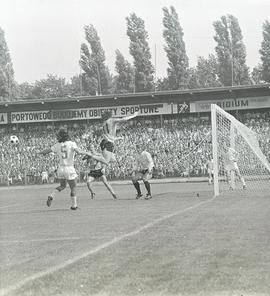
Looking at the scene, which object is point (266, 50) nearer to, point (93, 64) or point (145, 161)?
point (93, 64)

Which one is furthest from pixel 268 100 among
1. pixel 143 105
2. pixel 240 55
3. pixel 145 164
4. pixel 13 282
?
pixel 13 282

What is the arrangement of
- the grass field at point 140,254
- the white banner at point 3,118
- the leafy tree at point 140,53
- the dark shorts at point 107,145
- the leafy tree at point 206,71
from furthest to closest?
the leafy tree at point 206,71 → the leafy tree at point 140,53 → the white banner at point 3,118 → the dark shorts at point 107,145 → the grass field at point 140,254

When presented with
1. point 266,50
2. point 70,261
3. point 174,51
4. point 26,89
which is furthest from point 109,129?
point 26,89

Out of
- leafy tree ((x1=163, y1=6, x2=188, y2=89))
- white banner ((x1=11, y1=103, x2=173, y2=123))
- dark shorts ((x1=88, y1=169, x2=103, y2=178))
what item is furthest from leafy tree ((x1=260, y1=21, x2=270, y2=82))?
dark shorts ((x1=88, y1=169, x2=103, y2=178))

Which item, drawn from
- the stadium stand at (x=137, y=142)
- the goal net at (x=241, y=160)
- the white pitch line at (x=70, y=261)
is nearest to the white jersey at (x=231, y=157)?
the goal net at (x=241, y=160)

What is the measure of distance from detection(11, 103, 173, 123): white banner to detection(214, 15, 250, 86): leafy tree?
83.8 ft

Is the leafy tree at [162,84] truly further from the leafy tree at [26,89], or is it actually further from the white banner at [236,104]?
the leafy tree at [26,89]

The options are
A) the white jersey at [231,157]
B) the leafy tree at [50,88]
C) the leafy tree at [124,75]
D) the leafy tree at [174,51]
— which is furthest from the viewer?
the leafy tree at [50,88]

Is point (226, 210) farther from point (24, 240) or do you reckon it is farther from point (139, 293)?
point (139, 293)

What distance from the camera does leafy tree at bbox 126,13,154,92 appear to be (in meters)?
79.6

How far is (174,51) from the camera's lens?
3046 inches

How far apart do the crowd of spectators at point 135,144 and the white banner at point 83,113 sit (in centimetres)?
66

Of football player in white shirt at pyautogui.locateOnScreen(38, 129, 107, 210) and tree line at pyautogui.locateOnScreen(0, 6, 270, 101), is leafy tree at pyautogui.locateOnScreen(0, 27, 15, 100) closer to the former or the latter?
tree line at pyautogui.locateOnScreen(0, 6, 270, 101)

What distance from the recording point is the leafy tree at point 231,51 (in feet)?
258
